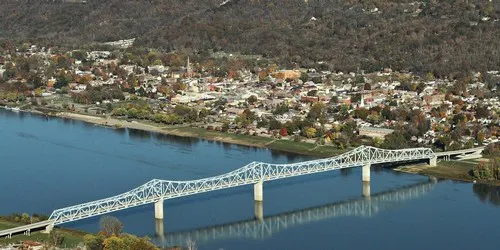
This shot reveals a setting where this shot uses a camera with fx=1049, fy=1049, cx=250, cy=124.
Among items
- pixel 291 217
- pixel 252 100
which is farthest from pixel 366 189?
pixel 252 100

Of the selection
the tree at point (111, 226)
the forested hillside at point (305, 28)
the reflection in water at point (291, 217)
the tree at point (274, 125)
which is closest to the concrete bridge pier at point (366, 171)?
the reflection in water at point (291, 217)


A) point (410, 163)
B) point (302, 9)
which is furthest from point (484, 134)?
point (302, 9)

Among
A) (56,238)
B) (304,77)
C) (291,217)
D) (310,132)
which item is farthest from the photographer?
(304,77)

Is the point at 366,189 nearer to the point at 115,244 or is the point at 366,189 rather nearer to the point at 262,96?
the point at 115,244

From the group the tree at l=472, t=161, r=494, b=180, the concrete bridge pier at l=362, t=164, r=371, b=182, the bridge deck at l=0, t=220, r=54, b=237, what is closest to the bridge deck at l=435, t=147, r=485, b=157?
the tree at l=472, t=161, r=494, b=180

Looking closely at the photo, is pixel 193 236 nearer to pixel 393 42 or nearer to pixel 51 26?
pixel 393 42
